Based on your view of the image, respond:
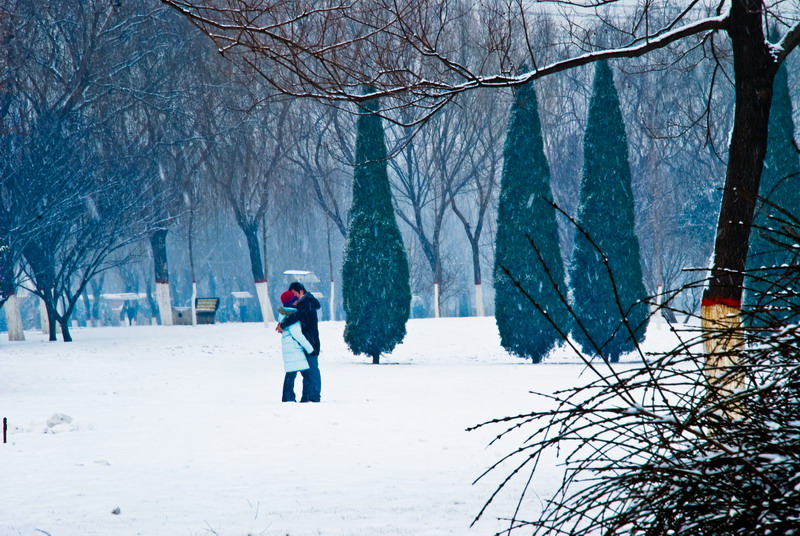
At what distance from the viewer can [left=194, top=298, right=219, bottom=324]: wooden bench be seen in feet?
109

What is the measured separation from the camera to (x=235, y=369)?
62.3 feet

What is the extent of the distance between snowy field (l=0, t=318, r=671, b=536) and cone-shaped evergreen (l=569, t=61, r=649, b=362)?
212 cm

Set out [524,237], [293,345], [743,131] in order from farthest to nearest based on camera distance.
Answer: [524,237], [293,345], [743,131]

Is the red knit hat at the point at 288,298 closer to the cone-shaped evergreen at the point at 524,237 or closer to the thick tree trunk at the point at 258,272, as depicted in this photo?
the cone-shaped evergreen at the point at 524,237

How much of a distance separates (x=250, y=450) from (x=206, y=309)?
2571 cm

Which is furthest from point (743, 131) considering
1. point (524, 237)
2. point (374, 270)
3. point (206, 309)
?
point (206, 309)

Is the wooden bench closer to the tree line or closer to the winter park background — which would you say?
the winter park background

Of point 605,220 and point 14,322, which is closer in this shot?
point 605,220

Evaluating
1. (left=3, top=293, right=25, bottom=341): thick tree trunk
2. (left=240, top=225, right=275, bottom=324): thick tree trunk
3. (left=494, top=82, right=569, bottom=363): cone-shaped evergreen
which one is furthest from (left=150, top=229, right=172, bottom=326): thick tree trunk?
(left=494, top=82, right=569, bottom=363): cone-shaped evergreen

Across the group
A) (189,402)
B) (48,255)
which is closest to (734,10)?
(189,402)

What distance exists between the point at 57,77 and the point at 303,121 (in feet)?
30.5

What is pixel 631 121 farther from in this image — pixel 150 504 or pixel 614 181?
pixel 150 504

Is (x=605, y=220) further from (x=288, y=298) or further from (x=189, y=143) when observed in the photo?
(x=189, y=143)

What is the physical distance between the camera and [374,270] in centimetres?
2027
